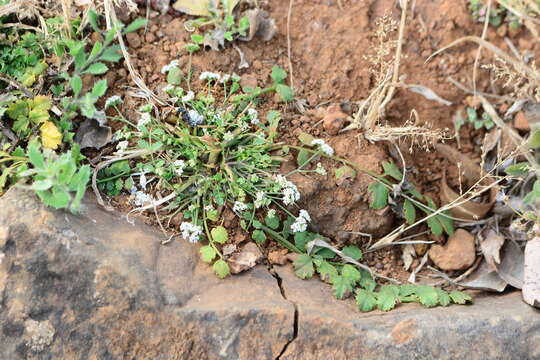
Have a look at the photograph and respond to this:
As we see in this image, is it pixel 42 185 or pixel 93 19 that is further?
pixel 93 19

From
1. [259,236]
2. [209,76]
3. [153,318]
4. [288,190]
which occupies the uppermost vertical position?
[209,76]

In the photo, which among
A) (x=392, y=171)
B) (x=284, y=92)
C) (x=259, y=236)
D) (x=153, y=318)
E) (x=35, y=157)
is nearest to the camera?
(x=35, y=157)

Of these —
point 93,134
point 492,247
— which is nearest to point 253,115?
point 93,134

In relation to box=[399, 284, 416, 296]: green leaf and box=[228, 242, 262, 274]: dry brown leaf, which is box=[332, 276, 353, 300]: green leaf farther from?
box=[228, 242, 262, 274]: dry brown leaf

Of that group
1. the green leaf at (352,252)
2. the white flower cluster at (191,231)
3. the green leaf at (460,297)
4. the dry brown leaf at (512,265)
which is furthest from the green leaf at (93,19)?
the dry brown leaf at (512,265)

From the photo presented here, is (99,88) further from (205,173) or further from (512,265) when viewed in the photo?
(512,265)

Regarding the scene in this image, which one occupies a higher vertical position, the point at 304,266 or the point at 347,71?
the point at 347,71

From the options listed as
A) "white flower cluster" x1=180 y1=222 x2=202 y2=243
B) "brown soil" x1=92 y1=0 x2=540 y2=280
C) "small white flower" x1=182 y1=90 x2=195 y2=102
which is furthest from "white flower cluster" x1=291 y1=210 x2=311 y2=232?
"small white flower" x1=182 y1=90 x2=195 y2=102
